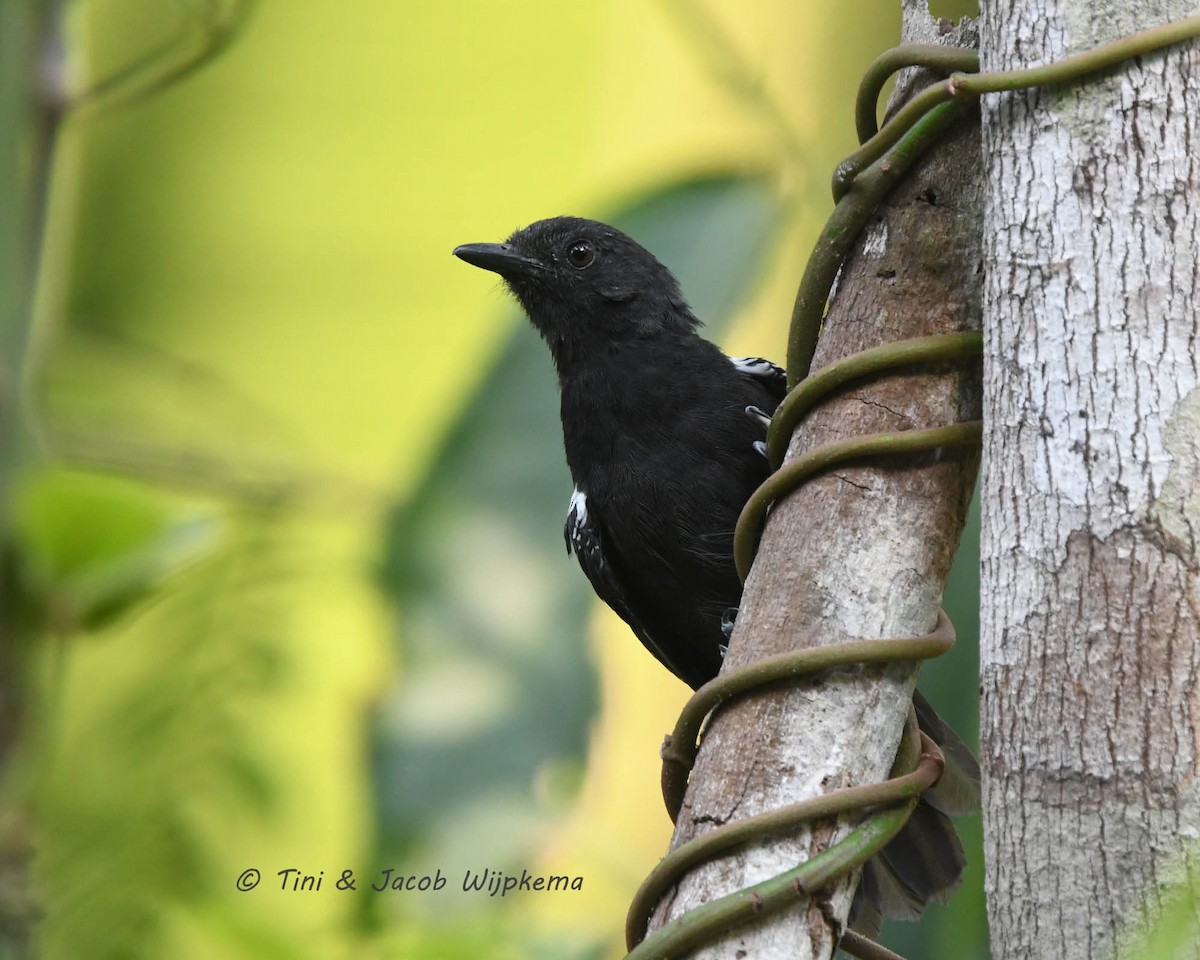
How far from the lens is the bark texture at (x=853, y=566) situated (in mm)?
1459

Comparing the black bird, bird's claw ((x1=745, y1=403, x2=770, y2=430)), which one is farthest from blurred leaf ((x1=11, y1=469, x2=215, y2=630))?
bird's claw ((x1=745, y1=403, x2=770, y2=430))

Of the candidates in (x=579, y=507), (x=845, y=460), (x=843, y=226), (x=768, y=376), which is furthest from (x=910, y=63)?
(x=579, y=507)

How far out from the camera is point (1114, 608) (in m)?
1.33

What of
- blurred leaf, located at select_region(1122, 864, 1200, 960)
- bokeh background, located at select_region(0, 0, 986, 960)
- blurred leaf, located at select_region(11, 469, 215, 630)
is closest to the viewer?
blurred leaf, located at select_region(1122, 864, 1200, 960)

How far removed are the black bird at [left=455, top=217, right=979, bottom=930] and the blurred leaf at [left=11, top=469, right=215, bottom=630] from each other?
929 millimetres

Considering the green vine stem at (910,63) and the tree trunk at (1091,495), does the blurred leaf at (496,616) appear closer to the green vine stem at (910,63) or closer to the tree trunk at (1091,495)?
the green vine stem at (910,63)

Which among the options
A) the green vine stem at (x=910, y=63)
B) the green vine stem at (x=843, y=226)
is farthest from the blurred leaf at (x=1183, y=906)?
the green vine stem at (x=910, y=63)

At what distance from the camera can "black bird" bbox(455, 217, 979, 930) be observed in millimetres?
2857

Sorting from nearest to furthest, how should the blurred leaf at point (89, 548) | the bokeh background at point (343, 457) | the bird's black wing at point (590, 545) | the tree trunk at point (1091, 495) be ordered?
the tree trunk at point (1091, 495), the blurred leaf at point (89, 548), the bokeh background at point (343, 457), the bird's black wing at point (590, 545)

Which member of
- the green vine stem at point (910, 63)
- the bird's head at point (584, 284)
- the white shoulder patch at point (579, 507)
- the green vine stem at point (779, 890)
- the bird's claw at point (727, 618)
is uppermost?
the bird's head at point (584, 284)

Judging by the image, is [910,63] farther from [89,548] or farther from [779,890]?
[89,548]

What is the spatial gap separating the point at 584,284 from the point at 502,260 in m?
0.22

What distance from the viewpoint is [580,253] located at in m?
3.31

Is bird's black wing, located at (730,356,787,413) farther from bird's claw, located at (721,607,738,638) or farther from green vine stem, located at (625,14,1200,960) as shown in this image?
green vine stem, located at (625,14,1200,960)
